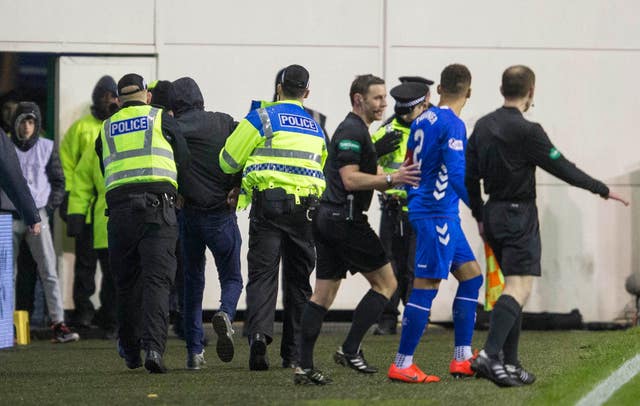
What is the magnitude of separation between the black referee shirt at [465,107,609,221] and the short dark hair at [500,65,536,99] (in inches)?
3.9

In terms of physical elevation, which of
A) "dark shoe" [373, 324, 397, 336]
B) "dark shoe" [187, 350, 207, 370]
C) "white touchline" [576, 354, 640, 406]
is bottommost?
"dark shoe" [373, 324, 397, 336]

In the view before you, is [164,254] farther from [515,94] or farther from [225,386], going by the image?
[515,94]

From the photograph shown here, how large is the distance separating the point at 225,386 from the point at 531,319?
260 inches

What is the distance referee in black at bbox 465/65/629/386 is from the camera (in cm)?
855

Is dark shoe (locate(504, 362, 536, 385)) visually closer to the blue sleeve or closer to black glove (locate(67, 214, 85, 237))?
the blue sleeve

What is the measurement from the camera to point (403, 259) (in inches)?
551

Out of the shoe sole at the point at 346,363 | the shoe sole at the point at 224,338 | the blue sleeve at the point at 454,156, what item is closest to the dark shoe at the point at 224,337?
the shoe sole at the point at 224,338

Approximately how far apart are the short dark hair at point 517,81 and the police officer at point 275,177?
151 centimetres

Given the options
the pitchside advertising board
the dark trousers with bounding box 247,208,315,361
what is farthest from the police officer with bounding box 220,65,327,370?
the pitchside advertising board

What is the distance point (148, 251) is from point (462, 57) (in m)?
6.15

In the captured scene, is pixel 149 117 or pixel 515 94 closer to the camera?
pixel 515 94

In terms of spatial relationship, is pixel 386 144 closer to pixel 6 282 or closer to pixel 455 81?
pixel 455 81

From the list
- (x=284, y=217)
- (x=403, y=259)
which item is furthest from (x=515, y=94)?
(x=403, y=259)

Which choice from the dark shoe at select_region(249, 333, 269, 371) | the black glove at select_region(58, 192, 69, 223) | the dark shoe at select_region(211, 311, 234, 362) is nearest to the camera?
the dark shoe at select_region(249, 333, 269, 371)
